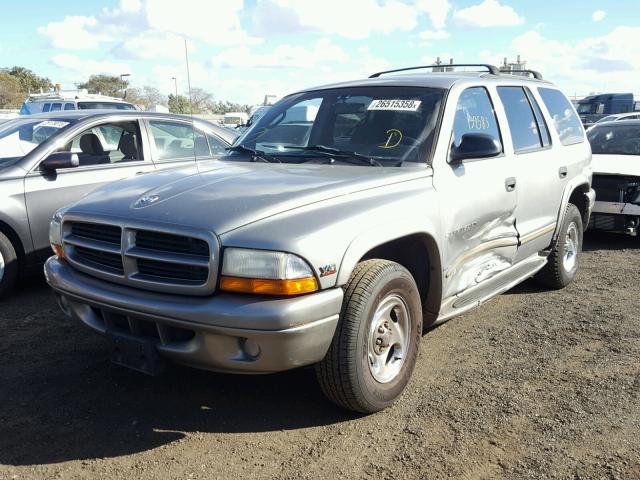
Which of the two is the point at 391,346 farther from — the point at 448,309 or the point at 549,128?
the point at 549,128

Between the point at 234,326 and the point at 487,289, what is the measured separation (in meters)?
2.20

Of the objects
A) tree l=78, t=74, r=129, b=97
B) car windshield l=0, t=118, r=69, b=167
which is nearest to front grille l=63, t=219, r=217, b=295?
car windshield l=0, t=118, r=69, b=167

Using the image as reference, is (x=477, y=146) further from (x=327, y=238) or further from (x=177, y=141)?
(x=177, y=141)

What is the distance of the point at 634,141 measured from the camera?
863 centimetres

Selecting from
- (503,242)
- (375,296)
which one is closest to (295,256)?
(375,296)

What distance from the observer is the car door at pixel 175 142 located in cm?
637

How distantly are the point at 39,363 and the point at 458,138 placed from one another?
314 centimetres

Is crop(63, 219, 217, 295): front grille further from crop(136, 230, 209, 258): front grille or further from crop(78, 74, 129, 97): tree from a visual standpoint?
crop(78, 74, 129, 97): tree

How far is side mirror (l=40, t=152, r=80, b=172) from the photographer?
5.36 meters

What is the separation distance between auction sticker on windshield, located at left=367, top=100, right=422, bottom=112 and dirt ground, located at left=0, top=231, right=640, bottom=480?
66.3 inches

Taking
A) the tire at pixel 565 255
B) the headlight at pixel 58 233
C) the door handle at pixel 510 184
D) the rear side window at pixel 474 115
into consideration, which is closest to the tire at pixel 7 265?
the headlight at pixel 58 233

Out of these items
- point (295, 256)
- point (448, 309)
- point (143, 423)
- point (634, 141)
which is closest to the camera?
point (295, 256)

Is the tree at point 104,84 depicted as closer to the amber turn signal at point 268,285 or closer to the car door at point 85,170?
the car door at point 85,170

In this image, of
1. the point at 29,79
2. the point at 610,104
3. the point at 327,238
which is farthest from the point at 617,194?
the point at 29,79
